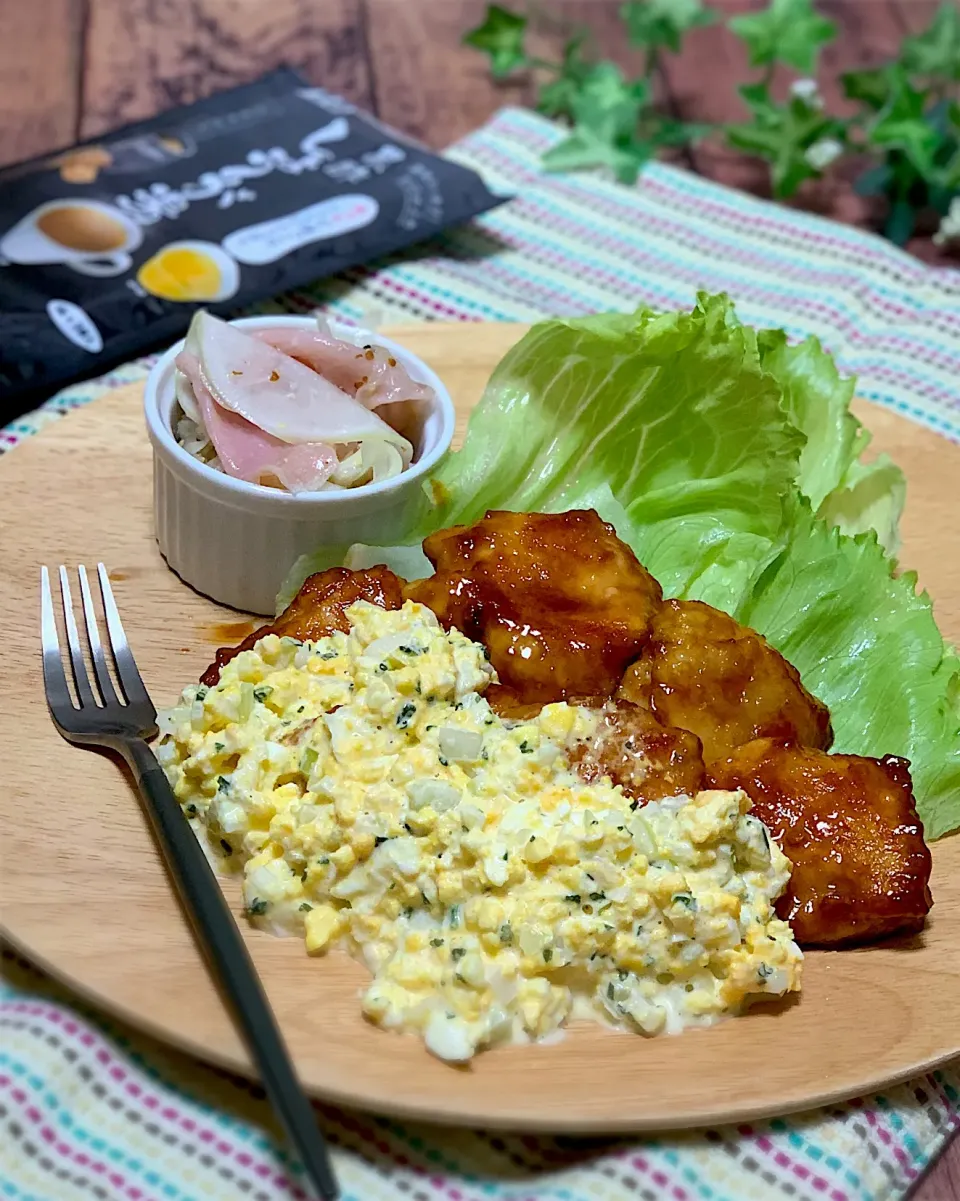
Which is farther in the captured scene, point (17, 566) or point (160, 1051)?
point (17, 566)

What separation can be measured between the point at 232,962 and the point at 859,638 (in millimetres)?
1555

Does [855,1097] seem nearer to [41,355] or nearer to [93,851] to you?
[93,851]

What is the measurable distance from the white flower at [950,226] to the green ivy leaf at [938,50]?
65cm

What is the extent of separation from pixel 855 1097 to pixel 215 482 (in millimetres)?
1629

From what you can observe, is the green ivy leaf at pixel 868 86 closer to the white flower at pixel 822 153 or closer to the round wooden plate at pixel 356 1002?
the white flower at pixel 822 153

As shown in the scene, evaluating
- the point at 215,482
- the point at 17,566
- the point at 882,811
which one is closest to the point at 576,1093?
the point at 882,811

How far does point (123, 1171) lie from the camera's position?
77.4 inches

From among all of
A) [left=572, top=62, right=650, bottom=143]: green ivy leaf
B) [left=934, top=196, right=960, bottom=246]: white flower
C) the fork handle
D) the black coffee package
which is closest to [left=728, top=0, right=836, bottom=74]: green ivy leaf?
[left=572, top=62, right=650, bottom=143]: green ivy leaf

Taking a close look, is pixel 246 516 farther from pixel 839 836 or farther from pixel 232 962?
pixel 839 836

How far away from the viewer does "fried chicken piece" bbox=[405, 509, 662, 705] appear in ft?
8.07

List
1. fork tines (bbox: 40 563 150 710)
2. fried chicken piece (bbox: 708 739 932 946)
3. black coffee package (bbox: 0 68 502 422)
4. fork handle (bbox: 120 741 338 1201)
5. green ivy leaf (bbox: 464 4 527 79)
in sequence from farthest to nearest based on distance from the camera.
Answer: green ivy leaf (bbox: 464 4 527 79), black coffee package (bbox: 0 68 502 422), fork tines (bbox: 40 563 150 710), fried chicken piece (bbox: 708 739 932 946), fork handle (bbox: 120 741 338 1201)

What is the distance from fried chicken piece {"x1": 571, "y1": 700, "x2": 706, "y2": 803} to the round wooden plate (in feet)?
1.20

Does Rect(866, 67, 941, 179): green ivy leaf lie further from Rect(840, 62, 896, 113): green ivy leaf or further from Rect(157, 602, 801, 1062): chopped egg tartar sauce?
Rect(157, 602, 801, 1062): chopped egg tartar sauce

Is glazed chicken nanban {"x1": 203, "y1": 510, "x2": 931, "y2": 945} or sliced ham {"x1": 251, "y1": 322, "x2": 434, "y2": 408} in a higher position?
sliced ham {"x1": 251, "y1": 322, "x2": 434, "y2": 408}
